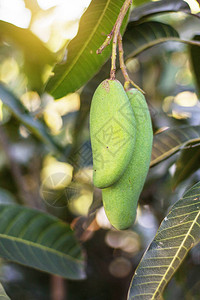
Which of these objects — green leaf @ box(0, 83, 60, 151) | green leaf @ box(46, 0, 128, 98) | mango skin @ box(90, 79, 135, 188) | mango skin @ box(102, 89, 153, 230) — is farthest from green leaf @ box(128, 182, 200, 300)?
green leaf @ box(0, 83, 60, 151)

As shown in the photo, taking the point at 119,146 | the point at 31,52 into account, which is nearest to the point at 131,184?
the point at 119,146

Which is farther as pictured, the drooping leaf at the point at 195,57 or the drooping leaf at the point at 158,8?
the drooping leaf at the point at 195,57

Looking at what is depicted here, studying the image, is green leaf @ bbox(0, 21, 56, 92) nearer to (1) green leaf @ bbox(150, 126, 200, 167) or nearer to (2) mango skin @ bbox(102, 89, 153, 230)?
(1) green leaf @ bbox(150, 126, 200, 167)

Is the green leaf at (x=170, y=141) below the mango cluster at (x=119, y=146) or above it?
below

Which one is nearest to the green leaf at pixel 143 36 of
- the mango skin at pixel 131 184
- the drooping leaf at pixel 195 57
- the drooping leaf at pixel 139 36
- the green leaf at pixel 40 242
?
the drooping leaf at pixel 139 36

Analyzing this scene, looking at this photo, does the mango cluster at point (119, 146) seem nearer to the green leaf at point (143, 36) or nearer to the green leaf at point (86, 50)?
the green leaf at point (86, 50)
